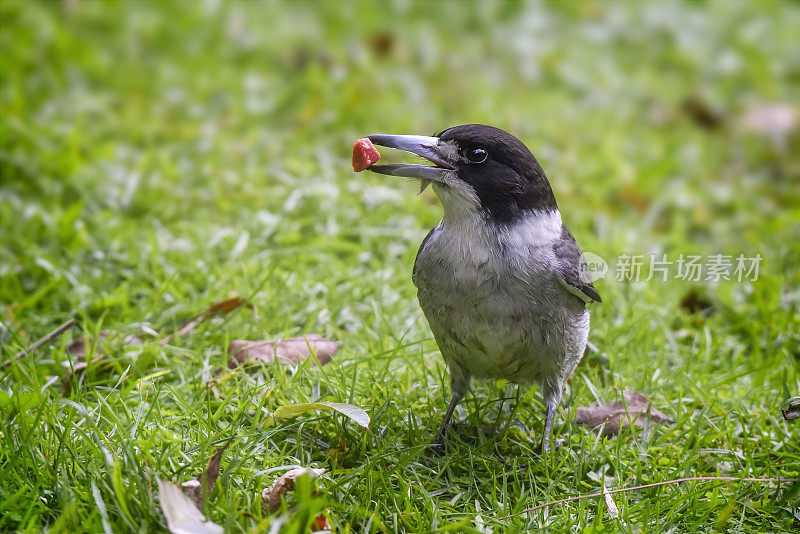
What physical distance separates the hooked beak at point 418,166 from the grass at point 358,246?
0.71m

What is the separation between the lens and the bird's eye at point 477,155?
3131 mm

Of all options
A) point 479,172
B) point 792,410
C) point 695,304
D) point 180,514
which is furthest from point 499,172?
point 695,304

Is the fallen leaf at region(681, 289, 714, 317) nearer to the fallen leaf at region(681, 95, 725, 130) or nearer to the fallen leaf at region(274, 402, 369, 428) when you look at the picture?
the fallen leaf at region(274, 402, 369, 428)

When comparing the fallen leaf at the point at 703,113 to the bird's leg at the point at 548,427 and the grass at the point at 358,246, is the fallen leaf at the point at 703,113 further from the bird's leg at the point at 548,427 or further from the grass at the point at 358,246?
the bird's leg at the point at 548,427

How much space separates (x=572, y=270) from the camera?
3197 millimetres

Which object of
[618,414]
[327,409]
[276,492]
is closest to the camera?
[276,492]

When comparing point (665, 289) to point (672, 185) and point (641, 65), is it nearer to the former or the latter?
point (672, 185)

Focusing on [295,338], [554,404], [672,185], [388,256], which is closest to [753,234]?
[672,185]

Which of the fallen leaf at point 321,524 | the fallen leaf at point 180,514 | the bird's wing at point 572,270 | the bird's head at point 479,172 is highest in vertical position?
the bird's head at point 479,172

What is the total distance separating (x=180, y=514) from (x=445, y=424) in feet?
3.74

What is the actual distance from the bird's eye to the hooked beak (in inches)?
3.1

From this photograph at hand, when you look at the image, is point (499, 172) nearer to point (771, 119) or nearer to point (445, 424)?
point (445, 424)

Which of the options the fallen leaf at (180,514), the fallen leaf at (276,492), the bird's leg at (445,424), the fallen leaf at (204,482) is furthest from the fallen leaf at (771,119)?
the fallen leaf at (180,514)

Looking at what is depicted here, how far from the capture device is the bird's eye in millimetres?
3131
